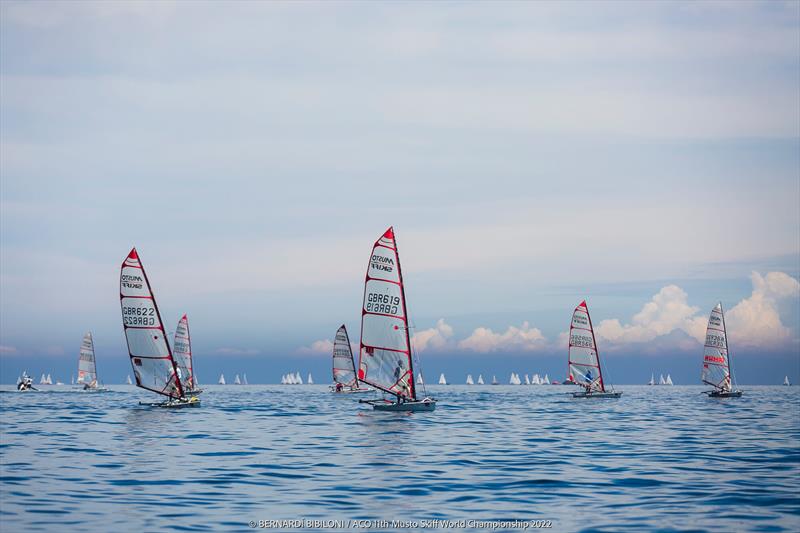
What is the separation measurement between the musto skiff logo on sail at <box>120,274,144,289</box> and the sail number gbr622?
5.10 ft

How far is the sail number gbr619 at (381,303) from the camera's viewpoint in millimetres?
62438

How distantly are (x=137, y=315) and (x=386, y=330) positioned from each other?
62.2 ft

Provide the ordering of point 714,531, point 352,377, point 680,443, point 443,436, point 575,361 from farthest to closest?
point 352,377 → point 575,361 → point 443,436 → point 680,443 → point 714,531

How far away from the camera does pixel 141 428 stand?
50.1 meters

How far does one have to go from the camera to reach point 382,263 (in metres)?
62.3

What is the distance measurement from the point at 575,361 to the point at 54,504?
86.7 m

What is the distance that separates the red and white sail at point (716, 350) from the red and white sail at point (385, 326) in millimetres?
55000

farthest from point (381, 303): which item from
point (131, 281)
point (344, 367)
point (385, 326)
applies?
point (344, 367)

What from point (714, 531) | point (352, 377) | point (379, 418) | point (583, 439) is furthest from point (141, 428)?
point (352, 377)

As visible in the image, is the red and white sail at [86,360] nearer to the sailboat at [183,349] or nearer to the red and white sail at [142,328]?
the sailboat at [183,349]

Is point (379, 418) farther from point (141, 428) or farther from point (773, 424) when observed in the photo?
point (773, 424)

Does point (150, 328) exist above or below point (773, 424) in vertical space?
above

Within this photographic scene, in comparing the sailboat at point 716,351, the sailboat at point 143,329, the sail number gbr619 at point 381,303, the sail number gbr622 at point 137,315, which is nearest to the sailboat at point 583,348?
the sailboat at point 716,351

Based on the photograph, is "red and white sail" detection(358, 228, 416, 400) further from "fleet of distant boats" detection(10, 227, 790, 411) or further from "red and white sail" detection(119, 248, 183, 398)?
"red and white sail" detection(119, 248, 183, 398)
